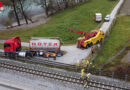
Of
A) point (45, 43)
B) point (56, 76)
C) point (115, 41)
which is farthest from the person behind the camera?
point (115, 41)

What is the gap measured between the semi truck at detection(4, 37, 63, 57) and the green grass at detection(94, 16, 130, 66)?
6.60 meters

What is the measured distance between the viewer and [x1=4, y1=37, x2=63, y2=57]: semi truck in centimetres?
2697

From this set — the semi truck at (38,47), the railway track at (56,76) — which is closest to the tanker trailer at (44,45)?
the semi truck at (38,47)

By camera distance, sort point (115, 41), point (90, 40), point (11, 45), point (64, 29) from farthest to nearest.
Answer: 1. point (64, 29)
2. point (115, 41)
3. point (90, 40)
4. point (11, 45)

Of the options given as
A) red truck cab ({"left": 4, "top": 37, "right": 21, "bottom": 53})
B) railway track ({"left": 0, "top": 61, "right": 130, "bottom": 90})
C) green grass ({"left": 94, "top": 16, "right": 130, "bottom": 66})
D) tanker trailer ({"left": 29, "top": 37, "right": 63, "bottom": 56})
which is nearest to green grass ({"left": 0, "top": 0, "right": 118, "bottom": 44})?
green grass ({"left": 94, "top": 16, "right": 130, "bottom": 66})

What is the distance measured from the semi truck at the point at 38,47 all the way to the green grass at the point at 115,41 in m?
6.60

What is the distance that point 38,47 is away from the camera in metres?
27.4

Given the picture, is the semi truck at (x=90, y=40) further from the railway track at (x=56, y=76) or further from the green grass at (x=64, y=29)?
the railway track at (x=56, y=76)

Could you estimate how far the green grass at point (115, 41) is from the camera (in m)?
26.3

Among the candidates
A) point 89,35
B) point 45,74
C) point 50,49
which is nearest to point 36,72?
point 45,74

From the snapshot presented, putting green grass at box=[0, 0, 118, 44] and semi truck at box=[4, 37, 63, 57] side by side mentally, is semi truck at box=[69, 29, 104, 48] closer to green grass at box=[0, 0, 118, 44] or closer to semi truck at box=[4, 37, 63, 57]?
green grass at box=[0, 0, 118, 44]

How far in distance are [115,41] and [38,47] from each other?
1439cm

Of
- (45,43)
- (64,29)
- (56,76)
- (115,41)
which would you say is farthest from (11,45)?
(115,41)

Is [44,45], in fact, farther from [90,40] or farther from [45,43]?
[90,40]
